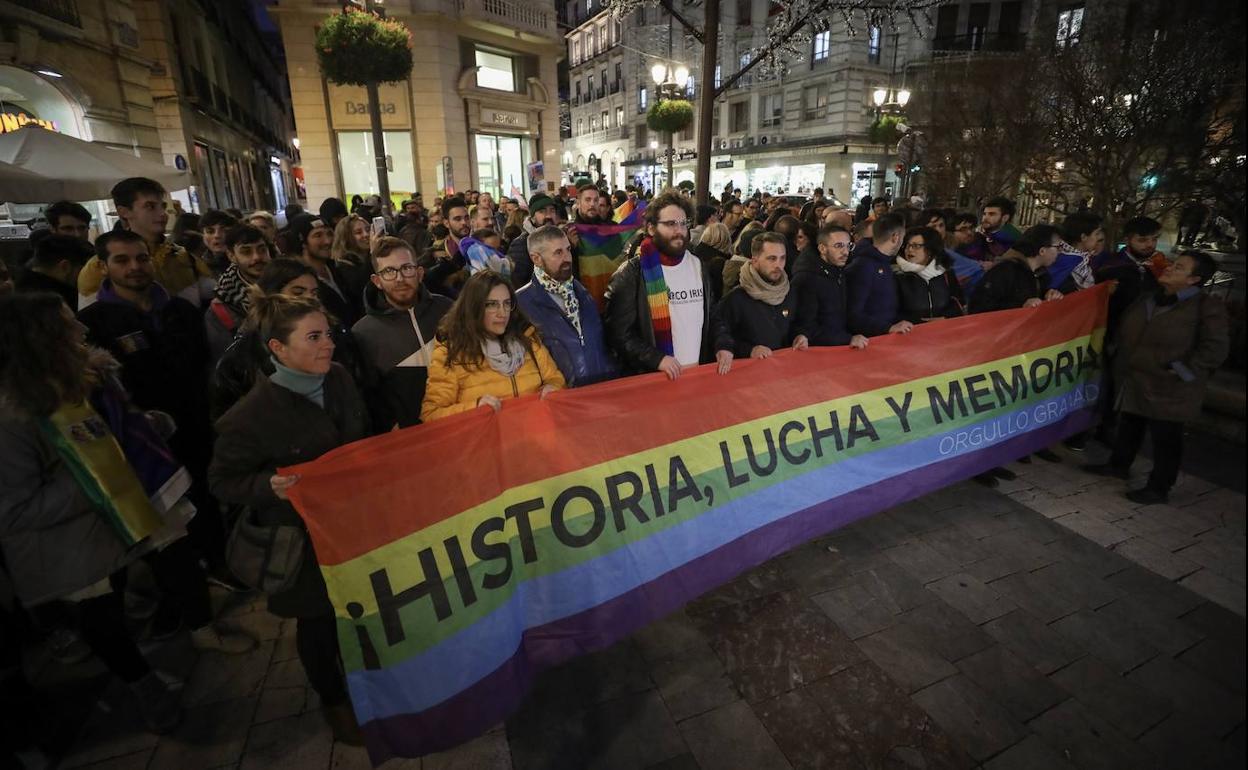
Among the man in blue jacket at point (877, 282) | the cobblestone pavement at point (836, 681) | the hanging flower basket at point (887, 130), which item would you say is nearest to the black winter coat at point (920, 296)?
the man in blue jacket at point (877, 282)

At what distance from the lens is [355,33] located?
36.0ft

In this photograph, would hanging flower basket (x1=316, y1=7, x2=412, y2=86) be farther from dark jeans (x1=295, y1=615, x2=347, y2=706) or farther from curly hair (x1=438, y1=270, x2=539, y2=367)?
dark jeans (x1=295, y1=615, x2=347, y2=706)

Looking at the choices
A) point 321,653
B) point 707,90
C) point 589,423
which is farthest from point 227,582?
point 707,90

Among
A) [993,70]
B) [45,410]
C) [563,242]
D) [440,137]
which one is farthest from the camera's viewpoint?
[440,137]

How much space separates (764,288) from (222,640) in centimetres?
373

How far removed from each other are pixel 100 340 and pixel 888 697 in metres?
4.48

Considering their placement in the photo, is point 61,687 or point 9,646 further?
point 61,687

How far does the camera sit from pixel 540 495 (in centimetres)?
275

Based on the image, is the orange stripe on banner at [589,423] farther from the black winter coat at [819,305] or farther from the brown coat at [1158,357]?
the brown coat at [1158,357]

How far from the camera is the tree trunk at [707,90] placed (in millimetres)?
9250

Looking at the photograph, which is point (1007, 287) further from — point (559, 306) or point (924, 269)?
point (559, 306)

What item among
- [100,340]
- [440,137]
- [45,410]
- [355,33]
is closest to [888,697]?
[45,410]

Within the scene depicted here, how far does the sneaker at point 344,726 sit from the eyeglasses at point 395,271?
2.10 m

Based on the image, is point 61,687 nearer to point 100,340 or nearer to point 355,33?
point 100,340
